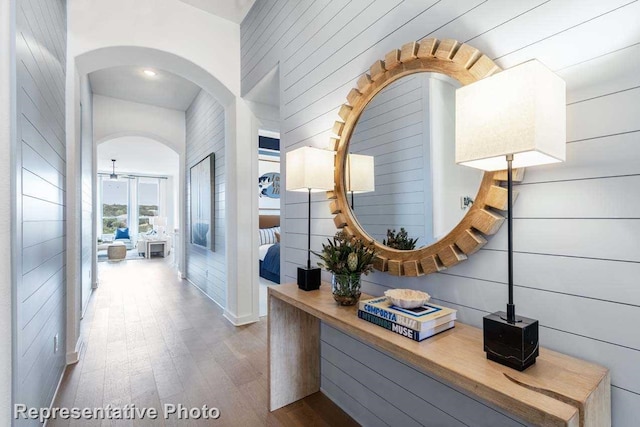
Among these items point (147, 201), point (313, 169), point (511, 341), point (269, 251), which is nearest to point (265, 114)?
point (313, 169)

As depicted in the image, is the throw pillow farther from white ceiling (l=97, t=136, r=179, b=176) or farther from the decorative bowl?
the decorative bowl

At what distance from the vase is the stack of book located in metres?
0.18

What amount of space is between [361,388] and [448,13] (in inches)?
74.7

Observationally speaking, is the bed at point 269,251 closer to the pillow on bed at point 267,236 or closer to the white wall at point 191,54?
the pillow on bed at point 267,236

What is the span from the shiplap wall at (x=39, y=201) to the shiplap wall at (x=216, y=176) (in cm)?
175

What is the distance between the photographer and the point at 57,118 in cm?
214

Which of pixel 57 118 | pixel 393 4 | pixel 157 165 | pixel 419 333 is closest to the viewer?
pixel 419 333

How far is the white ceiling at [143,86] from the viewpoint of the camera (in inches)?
163

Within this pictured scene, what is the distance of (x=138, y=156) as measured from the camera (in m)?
8.53

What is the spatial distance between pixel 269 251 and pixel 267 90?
2905 millimetres

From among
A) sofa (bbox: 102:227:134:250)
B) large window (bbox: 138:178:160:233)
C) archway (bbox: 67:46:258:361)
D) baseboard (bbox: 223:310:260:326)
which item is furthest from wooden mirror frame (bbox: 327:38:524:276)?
large window (bbox: 138:178:160:233)

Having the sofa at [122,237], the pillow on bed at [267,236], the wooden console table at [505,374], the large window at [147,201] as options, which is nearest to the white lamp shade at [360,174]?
the wooden console table at [505,374]

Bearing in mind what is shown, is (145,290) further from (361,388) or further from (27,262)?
(361,388)

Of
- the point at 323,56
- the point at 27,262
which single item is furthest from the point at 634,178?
the point at 27,262
